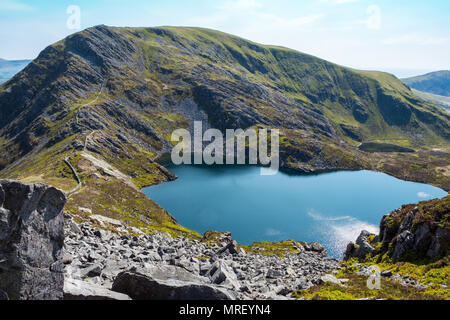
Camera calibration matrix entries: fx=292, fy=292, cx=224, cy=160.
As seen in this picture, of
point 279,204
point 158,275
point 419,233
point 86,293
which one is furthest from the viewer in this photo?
point 279,204

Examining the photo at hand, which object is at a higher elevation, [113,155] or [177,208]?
[113,155]

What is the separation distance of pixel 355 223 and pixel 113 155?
135 m

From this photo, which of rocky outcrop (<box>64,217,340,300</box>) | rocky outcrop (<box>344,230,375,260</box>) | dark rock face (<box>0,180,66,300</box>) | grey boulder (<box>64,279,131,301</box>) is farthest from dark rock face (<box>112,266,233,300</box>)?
rocky outcrop (<box>344,230,375,260</box>)

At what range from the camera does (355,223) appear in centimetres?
12656

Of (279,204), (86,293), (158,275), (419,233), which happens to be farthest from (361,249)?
(279,204)

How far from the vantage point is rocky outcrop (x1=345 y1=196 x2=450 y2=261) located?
94.3 feet

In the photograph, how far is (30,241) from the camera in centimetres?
1505

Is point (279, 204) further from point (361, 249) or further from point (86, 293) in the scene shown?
point (86, 293)

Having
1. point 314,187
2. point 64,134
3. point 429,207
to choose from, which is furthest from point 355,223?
point 64,134

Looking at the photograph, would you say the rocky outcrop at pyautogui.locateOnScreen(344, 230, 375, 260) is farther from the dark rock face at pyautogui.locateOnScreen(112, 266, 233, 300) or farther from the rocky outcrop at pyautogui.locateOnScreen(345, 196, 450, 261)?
the dark rock face at pyautogui.locateOnScreen(112, 266, 233, 300)

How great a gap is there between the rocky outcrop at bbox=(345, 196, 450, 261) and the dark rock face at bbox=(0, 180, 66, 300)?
32005 mm

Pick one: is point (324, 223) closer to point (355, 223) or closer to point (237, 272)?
point (355, 223)

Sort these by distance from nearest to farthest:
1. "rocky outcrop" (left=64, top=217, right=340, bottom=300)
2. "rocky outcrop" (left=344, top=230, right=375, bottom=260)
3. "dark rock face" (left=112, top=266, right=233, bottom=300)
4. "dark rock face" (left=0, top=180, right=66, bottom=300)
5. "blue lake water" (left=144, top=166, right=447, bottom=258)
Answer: "dark rock face" (left=0, top=180, right=66, bottom=300)
"dark rock face" (left=112, top=266, right=233, bottom=300)
"rocky outcrop" (left=64, top=217, right=340, bottom=300)
"rocky outcrop" (left=344, top=230, right=375, bottom=260)
"blue lake water" (left=144, top=166, right=447, bottom=258)

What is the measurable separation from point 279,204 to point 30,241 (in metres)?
134
